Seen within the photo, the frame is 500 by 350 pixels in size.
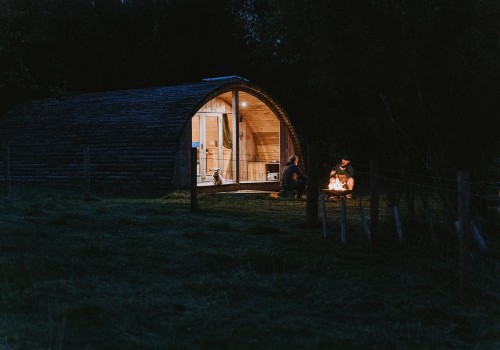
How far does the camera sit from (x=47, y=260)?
7.69 metres

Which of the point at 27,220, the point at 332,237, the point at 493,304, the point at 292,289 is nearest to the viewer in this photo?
the point at 493,304

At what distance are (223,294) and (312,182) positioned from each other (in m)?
5.43

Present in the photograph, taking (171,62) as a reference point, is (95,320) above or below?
below

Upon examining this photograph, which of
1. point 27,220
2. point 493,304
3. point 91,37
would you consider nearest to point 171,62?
point 91,37

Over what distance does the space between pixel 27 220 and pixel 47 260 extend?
458 cm

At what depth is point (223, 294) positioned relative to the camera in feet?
21.0

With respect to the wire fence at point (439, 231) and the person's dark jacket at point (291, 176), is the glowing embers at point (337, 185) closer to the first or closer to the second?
the person's dark jacket at point (291, 176)

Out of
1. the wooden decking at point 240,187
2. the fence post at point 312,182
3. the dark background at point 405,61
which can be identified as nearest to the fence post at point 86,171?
the dark background at point 405,61

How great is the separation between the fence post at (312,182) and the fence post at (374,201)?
2.45m

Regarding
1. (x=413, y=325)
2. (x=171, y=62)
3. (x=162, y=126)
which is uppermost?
(x=171, y=62)

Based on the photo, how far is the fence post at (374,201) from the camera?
890cm

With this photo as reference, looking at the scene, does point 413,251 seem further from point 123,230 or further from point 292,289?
point 123,230

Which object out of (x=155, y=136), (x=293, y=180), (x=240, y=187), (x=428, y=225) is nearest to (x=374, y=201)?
(x=428, y=225)

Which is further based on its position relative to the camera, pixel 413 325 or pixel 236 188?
pixel 236 188
